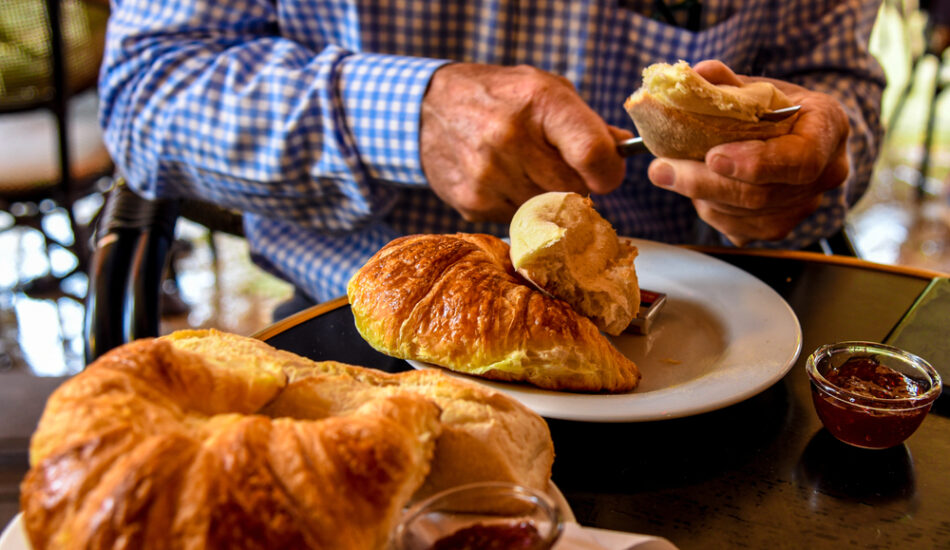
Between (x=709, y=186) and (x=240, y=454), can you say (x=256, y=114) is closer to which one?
(x=709, y=186)

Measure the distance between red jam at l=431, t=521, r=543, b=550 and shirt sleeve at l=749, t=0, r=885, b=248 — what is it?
1.10 meters

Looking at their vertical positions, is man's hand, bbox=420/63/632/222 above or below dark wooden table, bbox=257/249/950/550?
above

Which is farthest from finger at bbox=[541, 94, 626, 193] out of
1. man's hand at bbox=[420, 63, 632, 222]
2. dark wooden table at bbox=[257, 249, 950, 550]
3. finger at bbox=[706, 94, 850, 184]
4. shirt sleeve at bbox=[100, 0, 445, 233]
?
dark wooden table at bbox=[257, 249, 950, 550]

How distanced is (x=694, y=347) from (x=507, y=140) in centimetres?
38

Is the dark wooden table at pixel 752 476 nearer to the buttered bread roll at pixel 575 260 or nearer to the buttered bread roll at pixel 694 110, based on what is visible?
the buttered bread roll at pixel 575 260

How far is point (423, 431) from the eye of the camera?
0.46m


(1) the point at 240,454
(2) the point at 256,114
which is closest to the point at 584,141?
(2) the point at 256,114

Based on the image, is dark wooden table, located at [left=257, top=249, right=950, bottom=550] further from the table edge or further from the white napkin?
the table edge

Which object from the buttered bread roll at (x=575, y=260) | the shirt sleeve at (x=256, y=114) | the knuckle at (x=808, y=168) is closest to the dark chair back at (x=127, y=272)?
the shirt sleeve at (x=256, y=114)

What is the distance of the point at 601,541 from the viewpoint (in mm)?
476

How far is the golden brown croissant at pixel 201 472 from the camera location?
379mm

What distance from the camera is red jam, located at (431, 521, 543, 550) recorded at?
44 cm

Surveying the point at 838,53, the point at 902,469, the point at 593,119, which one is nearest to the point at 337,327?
the point at 593,119

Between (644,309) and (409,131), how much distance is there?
0.48 meters
